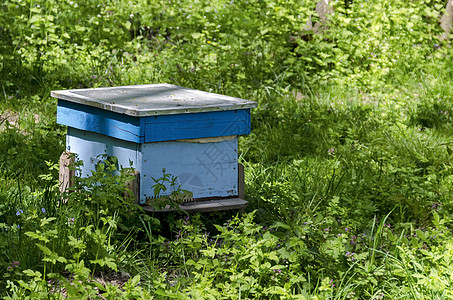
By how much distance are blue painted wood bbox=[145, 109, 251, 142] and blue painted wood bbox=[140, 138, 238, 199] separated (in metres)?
0.07

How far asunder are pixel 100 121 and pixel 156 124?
405mm

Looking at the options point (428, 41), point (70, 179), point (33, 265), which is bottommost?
point (33, 265)

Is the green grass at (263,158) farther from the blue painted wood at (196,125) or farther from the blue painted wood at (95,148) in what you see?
the blue painted wood at (196,125)

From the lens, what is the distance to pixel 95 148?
359 centimetres

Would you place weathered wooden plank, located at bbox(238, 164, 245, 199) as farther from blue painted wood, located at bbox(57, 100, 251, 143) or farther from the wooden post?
the wooden post

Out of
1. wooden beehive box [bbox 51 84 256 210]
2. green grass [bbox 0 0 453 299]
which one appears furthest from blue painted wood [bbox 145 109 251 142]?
green grass [bbox 0 0 453 299]

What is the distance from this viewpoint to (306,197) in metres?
3.98

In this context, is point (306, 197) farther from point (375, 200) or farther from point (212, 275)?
Result: point (212, 275)

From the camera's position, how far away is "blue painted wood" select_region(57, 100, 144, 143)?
3256 mm

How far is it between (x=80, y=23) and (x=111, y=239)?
4.78 meters

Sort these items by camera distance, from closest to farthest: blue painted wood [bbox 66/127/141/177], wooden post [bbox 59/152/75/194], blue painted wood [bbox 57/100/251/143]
A: blue painted wood [bbox 57/100/251/143] < blue painted wood [bbox 66/127/141/177] < wooden post [bbox 59/152/75/194]

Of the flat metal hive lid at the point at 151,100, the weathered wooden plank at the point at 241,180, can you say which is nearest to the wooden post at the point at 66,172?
the flat metal hive lid at the point at 151,100

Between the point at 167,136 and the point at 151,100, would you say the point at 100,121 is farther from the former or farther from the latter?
the point at 167,136

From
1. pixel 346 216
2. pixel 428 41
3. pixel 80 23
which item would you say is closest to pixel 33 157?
pixel 346 216
